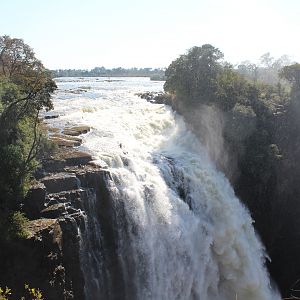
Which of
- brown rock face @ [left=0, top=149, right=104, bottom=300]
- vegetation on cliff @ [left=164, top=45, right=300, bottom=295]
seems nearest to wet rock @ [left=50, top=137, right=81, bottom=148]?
brown rock face @ [left=0, top=149, right=104, bottom=300]

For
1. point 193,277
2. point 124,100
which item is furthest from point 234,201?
point 124,100

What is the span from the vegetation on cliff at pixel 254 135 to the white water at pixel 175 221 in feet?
8.79

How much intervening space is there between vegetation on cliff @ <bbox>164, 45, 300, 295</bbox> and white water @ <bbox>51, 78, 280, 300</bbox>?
8.79 ft

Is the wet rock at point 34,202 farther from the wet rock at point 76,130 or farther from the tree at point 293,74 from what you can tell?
the tree at point 293,74

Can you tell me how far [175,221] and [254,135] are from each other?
1457cm

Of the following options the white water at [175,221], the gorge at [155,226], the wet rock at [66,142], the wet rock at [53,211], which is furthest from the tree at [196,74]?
the wet rock at [53,211]

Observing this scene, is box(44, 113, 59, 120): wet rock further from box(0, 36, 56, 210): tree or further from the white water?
box(0, 36, 56, 210): tree

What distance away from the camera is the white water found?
2170cm

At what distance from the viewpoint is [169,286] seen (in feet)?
73.3

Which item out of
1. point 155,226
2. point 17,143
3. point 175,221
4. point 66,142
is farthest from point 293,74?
point 17,143

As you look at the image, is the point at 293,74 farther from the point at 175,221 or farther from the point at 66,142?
the point at 66,142

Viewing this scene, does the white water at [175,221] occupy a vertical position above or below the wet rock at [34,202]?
below

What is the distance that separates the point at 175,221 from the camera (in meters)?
23.6

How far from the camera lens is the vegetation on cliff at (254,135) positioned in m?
32.4
